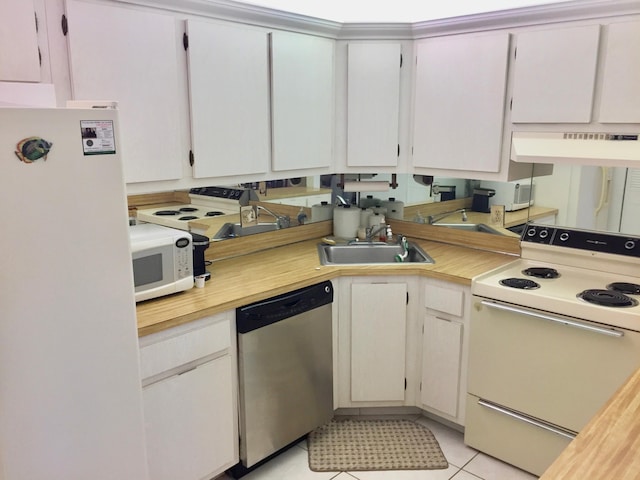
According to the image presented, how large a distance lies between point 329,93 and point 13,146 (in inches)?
75.8

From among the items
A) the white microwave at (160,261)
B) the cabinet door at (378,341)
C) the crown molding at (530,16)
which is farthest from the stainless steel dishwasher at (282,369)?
the crown molding at (530,16)

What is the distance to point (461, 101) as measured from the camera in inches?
113

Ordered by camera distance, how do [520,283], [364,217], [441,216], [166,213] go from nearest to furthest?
[520,283], [166,213], [441,216], [364,217]

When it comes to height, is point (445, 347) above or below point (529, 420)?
above

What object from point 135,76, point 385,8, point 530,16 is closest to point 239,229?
point 135,76

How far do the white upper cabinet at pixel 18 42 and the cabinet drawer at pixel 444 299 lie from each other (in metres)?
2.06

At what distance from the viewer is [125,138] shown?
7.31 ft

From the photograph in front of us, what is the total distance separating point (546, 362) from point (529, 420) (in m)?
0.32

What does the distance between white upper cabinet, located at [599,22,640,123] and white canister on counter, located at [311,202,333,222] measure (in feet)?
5.69

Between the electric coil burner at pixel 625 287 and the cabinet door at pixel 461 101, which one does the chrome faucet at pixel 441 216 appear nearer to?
the cabinet door at pixel 461 101

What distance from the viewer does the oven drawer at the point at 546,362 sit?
221 cm

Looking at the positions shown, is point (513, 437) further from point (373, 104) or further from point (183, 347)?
point (373, 104)

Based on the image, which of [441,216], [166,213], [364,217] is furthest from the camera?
[364,217]

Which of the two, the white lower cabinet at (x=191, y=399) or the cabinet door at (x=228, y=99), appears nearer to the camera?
the white lower cabinet at (x=191, y=399)
